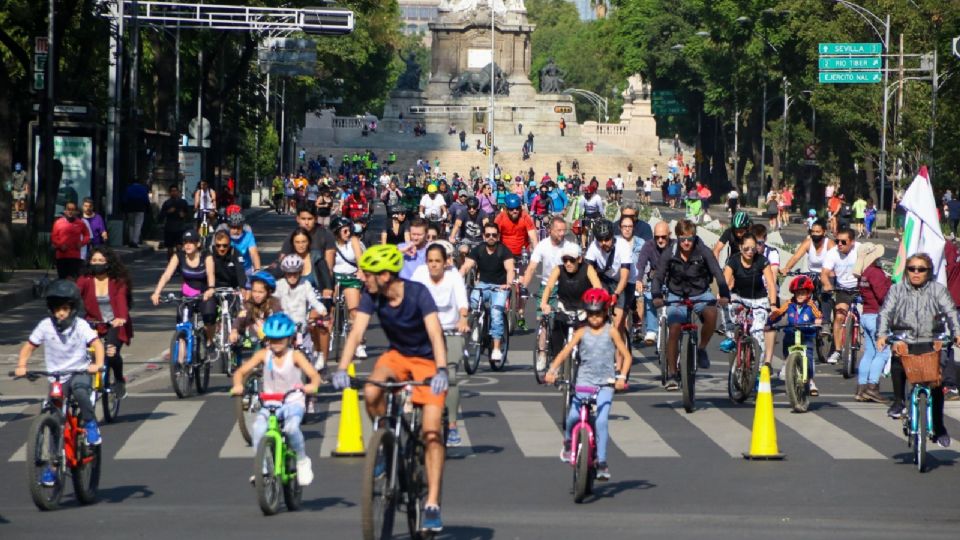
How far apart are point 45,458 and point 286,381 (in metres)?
1.56

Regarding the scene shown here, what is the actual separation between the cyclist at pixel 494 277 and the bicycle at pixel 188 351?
142 inches

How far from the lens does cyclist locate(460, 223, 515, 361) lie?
21.6m

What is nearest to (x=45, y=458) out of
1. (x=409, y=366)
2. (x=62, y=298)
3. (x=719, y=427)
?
(x=62, y=298)

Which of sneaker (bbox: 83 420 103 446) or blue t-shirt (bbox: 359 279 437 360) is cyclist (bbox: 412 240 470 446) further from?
blue t-shirt (bbox: 359 279 437 360)

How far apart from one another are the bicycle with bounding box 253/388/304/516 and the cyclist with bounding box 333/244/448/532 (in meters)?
0.83

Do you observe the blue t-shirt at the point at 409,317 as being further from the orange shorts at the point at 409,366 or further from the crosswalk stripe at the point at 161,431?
the crosswalk stripe at the point at 161,431

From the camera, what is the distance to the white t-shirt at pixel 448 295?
1612cm

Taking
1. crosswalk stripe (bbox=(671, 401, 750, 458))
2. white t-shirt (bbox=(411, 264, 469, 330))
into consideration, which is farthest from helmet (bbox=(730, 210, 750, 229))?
A: white t-shirt (bbox=(411, 264, 469, 330))

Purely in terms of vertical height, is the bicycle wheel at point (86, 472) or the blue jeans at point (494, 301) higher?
the blue jeans at point (494, 301)

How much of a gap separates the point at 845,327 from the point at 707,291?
310 centimetres

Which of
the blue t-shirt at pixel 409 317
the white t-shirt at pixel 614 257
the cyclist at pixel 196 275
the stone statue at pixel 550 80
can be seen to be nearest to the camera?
the blue t-shirt at pixel 409 317

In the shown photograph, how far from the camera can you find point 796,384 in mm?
17969

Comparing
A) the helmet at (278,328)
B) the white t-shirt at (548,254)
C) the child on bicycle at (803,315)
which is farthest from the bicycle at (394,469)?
the white t-shirt at (548,254)

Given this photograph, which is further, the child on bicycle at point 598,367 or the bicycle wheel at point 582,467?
the child on bicycle at point 598,367
